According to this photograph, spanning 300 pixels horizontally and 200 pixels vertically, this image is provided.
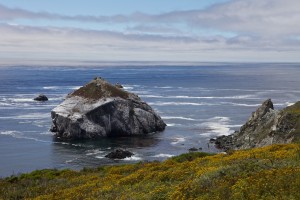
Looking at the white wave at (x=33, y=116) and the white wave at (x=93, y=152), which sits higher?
the white wave at (x=33, y=116)

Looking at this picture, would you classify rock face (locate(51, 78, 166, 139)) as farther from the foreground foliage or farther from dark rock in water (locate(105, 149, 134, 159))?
the foreground foliage

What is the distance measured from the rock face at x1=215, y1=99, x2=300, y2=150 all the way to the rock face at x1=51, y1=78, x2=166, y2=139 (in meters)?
22.9

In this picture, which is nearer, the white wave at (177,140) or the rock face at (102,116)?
the white wave at (177,140)

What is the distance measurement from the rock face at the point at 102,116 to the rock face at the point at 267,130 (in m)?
22.9

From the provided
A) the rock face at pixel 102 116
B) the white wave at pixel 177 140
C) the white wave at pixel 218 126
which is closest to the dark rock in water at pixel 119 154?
the white wave at pixel 177 140

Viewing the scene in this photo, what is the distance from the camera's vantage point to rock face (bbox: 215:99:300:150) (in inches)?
2547

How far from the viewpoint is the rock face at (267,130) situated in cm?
6469

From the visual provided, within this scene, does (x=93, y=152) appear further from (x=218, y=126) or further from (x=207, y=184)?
(x=207, y=184)

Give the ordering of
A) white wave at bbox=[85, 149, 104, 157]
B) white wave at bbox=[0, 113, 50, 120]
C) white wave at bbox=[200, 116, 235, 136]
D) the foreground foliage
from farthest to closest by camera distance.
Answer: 1. white wave at bbox=[0, 113, 50, 120]
2. white wave at bbox=[200, 116, 235, 136]
3. white wave at bbox=[85, 149, 104, 157]
4. the foreground foliage

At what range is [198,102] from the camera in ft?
484

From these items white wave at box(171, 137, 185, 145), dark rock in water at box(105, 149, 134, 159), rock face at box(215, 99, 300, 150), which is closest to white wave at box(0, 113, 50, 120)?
white wave at box(171, 137, 185, 145)

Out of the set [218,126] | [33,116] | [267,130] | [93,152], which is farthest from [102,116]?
[267,130]

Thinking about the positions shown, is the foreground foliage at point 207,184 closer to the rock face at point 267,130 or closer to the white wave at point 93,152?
the rock face at point 267,130

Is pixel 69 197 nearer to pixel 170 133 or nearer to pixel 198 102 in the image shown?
pixel 170 133
